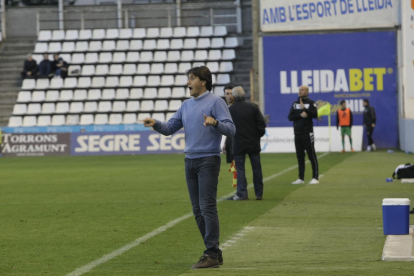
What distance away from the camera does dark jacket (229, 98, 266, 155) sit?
15281 mm

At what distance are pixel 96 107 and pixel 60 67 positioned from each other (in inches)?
116

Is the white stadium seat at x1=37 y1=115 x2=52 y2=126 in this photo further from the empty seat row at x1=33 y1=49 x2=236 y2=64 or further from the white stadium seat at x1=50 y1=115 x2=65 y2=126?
the empty seat row at x1=33 y1=49 x2=236 y2=64

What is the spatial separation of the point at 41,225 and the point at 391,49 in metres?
26.6

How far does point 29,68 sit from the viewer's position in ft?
136

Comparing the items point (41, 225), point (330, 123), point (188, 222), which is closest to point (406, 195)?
point (188, 222)

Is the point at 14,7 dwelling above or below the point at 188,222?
above

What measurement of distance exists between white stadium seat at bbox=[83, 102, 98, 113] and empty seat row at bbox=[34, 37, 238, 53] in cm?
362

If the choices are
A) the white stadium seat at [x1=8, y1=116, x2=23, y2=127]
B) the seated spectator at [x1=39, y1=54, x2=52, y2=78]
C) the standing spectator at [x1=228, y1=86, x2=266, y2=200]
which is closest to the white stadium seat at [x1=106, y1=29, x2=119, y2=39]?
the seated spectator at [x1=39, y1=54, x2=52, y2=78]

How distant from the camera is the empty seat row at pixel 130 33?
42562mm

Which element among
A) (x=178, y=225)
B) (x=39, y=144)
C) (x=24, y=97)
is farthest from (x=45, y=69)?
(x=178, y=225)

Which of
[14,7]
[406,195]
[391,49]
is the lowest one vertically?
[406,195]

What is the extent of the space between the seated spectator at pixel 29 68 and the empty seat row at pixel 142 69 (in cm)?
171

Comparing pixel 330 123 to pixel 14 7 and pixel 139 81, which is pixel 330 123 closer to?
pixel 139 81

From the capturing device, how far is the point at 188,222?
12.2 m
